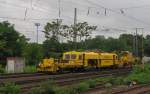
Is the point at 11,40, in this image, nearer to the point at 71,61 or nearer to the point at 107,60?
the point at 107,60

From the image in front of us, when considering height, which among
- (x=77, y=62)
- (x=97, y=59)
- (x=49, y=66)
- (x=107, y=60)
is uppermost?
(x=97, y=59)

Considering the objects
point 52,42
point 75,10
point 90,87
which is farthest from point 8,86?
point 52,42

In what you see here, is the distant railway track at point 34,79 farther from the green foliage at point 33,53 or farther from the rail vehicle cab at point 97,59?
the green foliage at point 33,53

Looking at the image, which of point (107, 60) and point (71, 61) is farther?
point (107, 60)

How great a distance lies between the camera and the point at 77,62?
49531mm

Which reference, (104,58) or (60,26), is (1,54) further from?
(60,26)

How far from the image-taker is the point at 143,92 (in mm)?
24953

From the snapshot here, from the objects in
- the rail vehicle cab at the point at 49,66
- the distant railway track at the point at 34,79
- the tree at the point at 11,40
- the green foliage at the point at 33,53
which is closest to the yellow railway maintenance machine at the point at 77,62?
the rail vehicle cab at the point at 49,66

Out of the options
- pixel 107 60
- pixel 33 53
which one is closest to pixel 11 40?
pixel 33 53

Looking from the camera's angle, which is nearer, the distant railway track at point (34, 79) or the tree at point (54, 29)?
the distant railway track at point (34, 79)

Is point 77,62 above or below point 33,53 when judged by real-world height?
below

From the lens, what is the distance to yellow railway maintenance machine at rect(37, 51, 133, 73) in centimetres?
4606

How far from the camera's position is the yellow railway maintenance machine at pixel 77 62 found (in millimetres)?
46062

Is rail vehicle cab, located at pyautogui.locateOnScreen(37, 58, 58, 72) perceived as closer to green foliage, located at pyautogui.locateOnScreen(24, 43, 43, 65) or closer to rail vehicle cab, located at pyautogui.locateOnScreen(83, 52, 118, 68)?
rail vehicle cab, located at pyautogui.locateOnScreen(83, 52, 118, 68)
